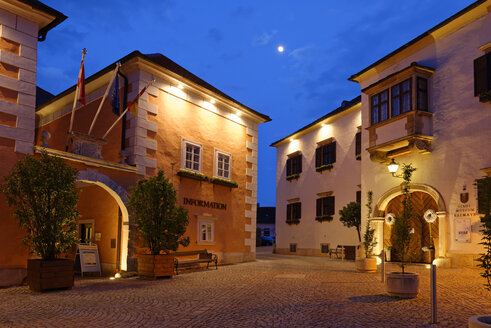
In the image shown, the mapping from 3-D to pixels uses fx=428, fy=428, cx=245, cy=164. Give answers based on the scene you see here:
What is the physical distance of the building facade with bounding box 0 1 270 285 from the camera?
1459cm

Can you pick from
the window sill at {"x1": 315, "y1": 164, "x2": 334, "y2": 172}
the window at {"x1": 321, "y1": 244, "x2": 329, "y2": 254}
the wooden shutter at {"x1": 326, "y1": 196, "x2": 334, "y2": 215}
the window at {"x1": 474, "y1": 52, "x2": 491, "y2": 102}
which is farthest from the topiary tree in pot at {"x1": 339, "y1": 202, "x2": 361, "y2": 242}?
the window at {"x1": 474, "y1": 52, "x2": 491, "y2": 102}

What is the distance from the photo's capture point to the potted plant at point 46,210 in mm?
10806

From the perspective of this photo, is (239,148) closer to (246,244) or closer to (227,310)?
(246,244)

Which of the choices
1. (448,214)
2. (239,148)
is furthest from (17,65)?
(448,214)

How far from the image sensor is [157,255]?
13641 millimetres

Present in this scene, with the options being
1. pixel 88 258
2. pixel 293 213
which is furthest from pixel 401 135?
pixel 293 213

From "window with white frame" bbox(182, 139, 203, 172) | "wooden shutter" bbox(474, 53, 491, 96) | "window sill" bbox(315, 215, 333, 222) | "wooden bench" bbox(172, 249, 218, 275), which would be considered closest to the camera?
"wooden shutter" bbox(474, 53, 491, 96)

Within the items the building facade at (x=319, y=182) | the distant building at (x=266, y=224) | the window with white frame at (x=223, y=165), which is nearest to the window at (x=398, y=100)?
the building facade at (x=319, y=182)

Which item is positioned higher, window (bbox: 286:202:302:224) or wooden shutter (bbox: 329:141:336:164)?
wooden shutter (bbox: 329:141:336:164)

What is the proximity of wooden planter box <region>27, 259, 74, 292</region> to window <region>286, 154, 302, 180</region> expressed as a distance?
21.4 metres

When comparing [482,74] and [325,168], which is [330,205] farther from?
[482,74]

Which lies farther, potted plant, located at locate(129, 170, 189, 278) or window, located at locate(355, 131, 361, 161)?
window, located at locate(355, 131, 361, 161)

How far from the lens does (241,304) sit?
351 inches

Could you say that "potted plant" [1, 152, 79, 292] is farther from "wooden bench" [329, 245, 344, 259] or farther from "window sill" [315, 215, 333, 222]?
"window sill" [315, 215, 333, 222]
